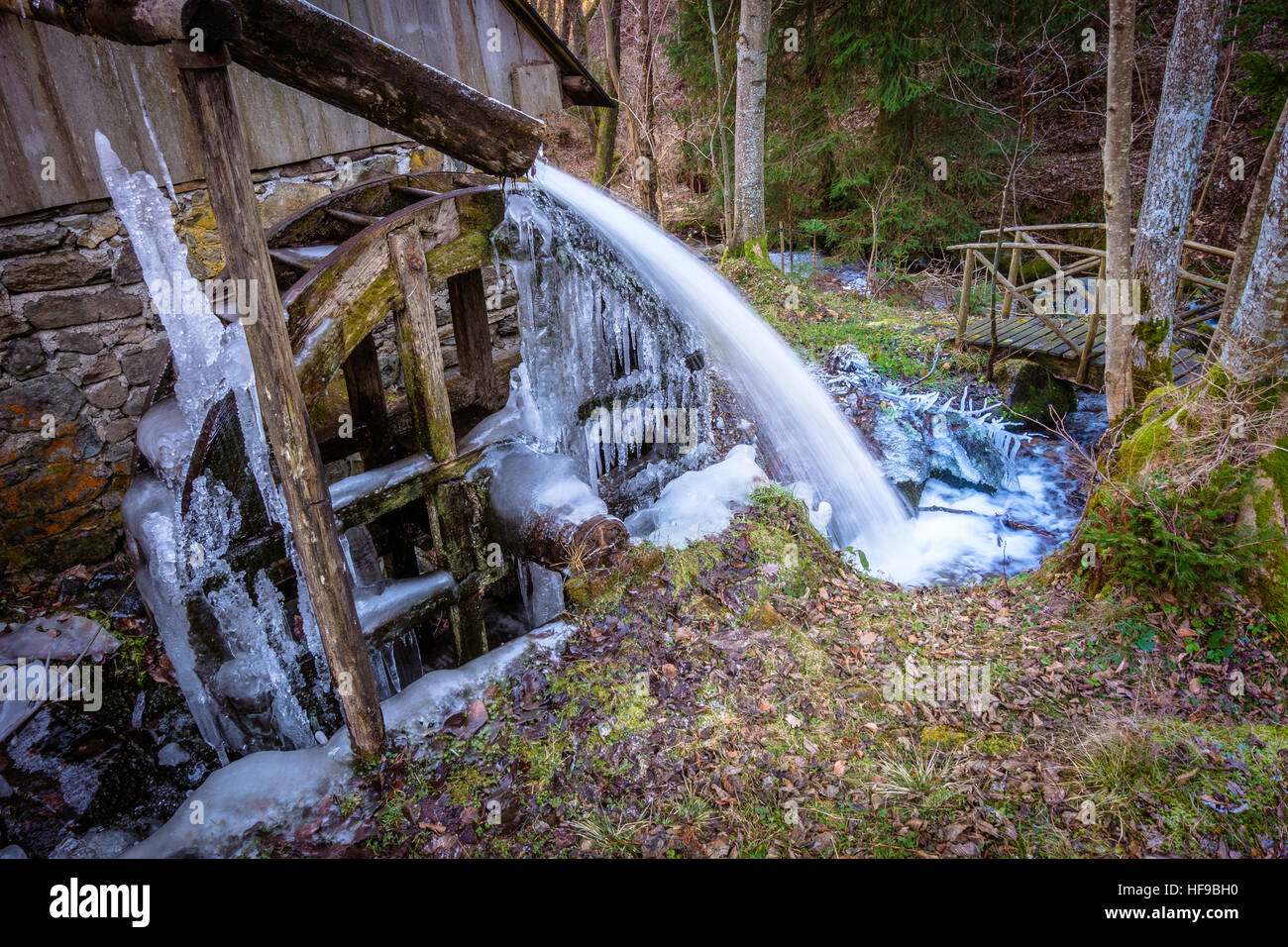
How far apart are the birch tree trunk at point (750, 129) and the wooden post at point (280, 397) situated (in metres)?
8.24

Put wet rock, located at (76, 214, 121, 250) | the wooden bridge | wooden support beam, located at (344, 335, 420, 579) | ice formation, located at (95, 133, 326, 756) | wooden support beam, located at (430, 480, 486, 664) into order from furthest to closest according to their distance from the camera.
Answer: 1. the wooden bridge
2. wooden support beam, located at (344, 335, 420, 579)
3. wooden support beam, located at (430, 480, 486, 664)
4. wet rock, located at (76, 214, 121, 250)
5. ice formation, located at (95, 133, 326, 756)

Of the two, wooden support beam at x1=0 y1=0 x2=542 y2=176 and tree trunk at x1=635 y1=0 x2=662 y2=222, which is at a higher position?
tree trunk at x1=635 y1=0 x2=662 y2=222

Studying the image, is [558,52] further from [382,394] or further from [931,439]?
[931,439]

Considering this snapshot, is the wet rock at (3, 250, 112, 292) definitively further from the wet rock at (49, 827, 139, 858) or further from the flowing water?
the flowing water

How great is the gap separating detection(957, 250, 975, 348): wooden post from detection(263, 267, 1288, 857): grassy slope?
5.17m

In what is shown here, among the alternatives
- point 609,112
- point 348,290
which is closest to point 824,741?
point 348,290

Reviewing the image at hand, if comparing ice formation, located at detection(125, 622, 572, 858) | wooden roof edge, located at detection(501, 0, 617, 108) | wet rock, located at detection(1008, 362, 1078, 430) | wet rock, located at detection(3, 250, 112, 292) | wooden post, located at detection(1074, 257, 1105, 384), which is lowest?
ice formation, located at detection(125, 622, 572, 858)

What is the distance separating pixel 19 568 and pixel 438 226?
3.51 metres

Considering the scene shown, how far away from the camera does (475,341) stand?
5.68m

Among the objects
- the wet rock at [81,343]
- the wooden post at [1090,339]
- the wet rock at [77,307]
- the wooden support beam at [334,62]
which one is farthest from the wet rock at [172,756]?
the wooden post at [1090,339]

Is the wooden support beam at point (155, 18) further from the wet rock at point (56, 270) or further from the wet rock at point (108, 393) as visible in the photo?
the wet rock at point (108, 393)

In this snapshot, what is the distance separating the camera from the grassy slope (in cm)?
306

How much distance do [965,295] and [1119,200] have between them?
11.1 feet

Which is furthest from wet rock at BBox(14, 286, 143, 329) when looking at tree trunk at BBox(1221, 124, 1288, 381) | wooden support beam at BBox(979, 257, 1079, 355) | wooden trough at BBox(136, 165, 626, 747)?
wooden support beam at BBox(979, 257, 1079, 355)
